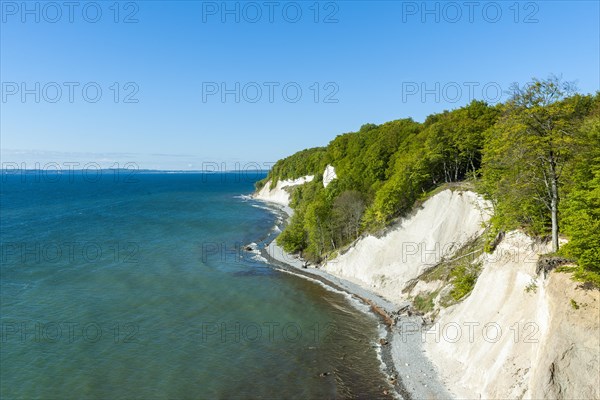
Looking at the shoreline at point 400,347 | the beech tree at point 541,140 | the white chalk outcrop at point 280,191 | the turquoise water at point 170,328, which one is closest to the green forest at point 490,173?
the beech tree at point 541,140

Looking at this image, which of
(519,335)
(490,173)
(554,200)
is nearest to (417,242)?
(490,173)

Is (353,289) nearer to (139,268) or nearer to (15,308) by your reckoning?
(139,268)

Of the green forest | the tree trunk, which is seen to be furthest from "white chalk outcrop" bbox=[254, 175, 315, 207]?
the tree trunk

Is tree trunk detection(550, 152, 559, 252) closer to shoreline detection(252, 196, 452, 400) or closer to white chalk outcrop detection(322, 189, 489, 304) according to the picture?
shoreline detection(252, 196, 452, 400)

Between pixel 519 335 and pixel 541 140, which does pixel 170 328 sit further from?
pixel 541 140

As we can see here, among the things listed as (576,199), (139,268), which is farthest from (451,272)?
(139,268)
